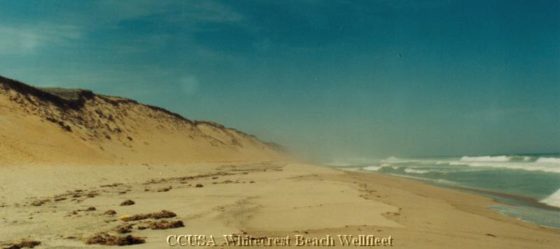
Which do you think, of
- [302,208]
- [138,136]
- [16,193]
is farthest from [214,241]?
[138,136]

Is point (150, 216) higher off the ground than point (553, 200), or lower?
higher

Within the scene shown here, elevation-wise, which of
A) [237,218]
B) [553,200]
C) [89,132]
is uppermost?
[89,132]

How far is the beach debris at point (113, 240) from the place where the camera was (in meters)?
8.31

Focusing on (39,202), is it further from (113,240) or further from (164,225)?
(113,240)

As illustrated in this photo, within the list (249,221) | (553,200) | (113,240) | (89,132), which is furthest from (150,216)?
(89,132)

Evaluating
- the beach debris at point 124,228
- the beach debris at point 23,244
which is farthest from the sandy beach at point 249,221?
the beach debris at point 23,244

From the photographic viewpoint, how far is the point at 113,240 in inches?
331

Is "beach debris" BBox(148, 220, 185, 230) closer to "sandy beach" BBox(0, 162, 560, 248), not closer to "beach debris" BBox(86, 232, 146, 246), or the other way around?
"sandy beach" BBox(0, 162, 560, 248)

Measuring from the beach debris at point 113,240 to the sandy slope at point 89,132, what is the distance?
28.6 metres

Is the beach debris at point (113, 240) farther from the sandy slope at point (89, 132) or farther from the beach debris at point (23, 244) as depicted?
the sandy slope at point (89, 132)

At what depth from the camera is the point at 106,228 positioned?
392 inches

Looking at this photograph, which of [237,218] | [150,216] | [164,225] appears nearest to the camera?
[164,225]

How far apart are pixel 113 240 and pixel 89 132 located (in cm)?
5194

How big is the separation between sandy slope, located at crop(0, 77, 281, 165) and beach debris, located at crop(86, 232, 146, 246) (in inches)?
1126
